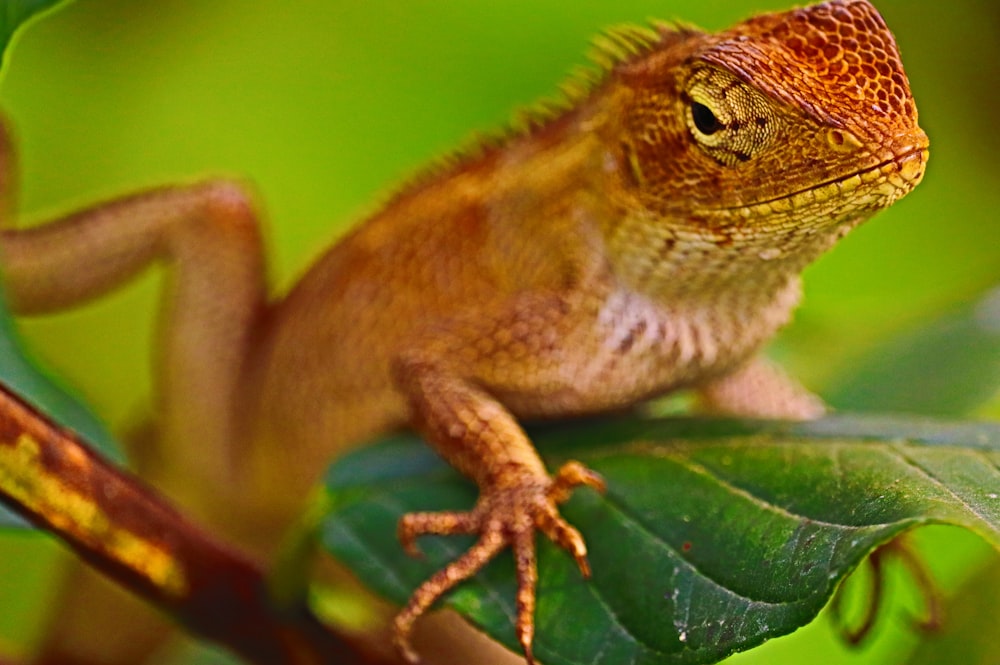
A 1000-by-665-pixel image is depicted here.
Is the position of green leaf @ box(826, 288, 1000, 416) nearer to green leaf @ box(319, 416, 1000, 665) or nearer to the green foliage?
green leaf @ box(319, 416, 1000, 665)

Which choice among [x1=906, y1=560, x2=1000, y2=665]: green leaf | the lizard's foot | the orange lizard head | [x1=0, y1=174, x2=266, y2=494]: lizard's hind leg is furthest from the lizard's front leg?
[x1=0, y1=174, x2=266, y2=494]: lizard's hind leg

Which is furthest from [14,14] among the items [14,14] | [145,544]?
[145,544]

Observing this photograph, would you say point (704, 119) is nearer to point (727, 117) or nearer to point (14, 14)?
point (727, 117)

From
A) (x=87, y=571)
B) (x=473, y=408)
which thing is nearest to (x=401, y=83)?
(x=87, y=571)

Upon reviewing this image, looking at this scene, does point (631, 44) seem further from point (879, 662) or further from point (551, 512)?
point (879, 662)

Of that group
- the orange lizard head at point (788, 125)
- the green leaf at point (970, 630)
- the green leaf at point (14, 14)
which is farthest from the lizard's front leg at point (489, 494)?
the green leaf at point (14, 14)

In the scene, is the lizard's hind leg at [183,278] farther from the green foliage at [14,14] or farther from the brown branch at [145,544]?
the green foliage at [14,14]
